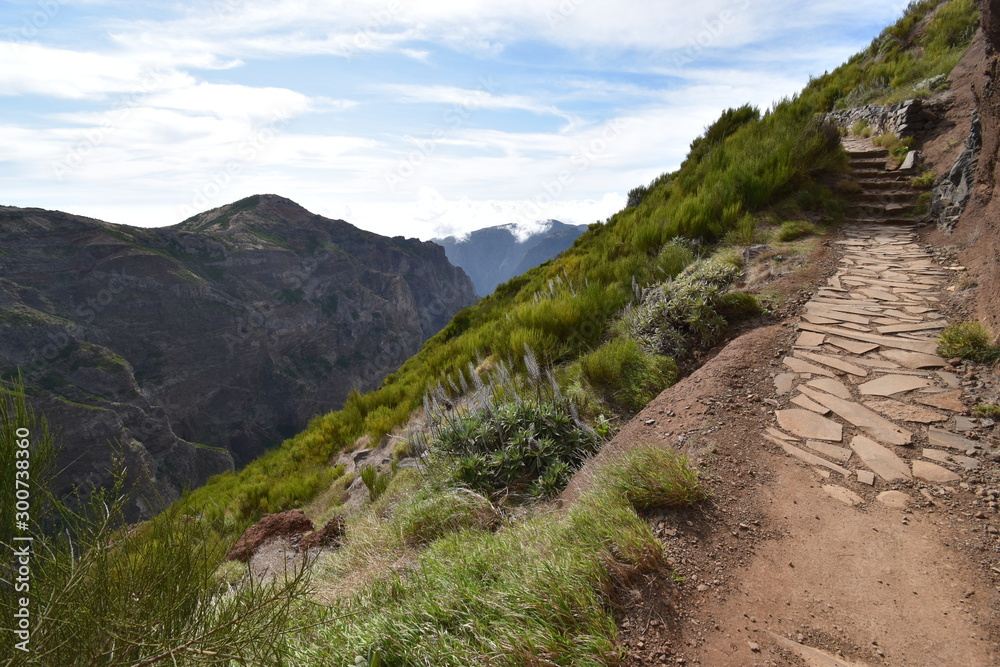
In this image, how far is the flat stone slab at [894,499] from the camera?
2490 mm

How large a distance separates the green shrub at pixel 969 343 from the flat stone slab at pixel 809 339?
82 centimetres

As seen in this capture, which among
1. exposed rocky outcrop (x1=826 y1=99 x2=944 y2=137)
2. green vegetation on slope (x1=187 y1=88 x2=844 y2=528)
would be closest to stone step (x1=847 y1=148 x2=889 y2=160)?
exposed rocky outcrop (x1=826 y1=99 x2=944 y2=137)

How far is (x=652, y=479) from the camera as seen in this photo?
266 centimetres

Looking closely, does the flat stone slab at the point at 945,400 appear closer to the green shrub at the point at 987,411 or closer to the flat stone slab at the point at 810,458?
the green shrub at the point at 987,411

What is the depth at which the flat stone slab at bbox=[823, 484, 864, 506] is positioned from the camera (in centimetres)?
256

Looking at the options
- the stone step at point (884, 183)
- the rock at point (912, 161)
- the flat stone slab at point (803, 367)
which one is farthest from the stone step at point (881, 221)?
the flat stone slab at point (803, 367)

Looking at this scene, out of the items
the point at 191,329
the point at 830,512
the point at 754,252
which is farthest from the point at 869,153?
the point at 191,329

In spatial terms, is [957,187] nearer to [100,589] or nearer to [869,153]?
[869,153]

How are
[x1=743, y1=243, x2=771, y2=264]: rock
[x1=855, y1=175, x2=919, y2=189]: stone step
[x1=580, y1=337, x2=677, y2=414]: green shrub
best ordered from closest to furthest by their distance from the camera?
1. [x1=580, y1=337, x2=677, y2=414]: green shrub
2. [x1=743, y1=243, x2=771, y2=264]: rock
3. [x1=855, y1=175, x2=919, y2=189]: stone step

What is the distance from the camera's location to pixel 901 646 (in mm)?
1773

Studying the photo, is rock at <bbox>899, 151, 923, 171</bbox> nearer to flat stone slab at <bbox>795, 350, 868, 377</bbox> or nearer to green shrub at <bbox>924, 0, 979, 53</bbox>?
flat stone slab at <bbox>795, 350, 868, 377</bbox>

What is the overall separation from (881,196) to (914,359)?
5748 millimetres

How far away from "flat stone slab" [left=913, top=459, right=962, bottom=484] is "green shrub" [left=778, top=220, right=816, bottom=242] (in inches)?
186

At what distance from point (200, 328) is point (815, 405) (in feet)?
408
